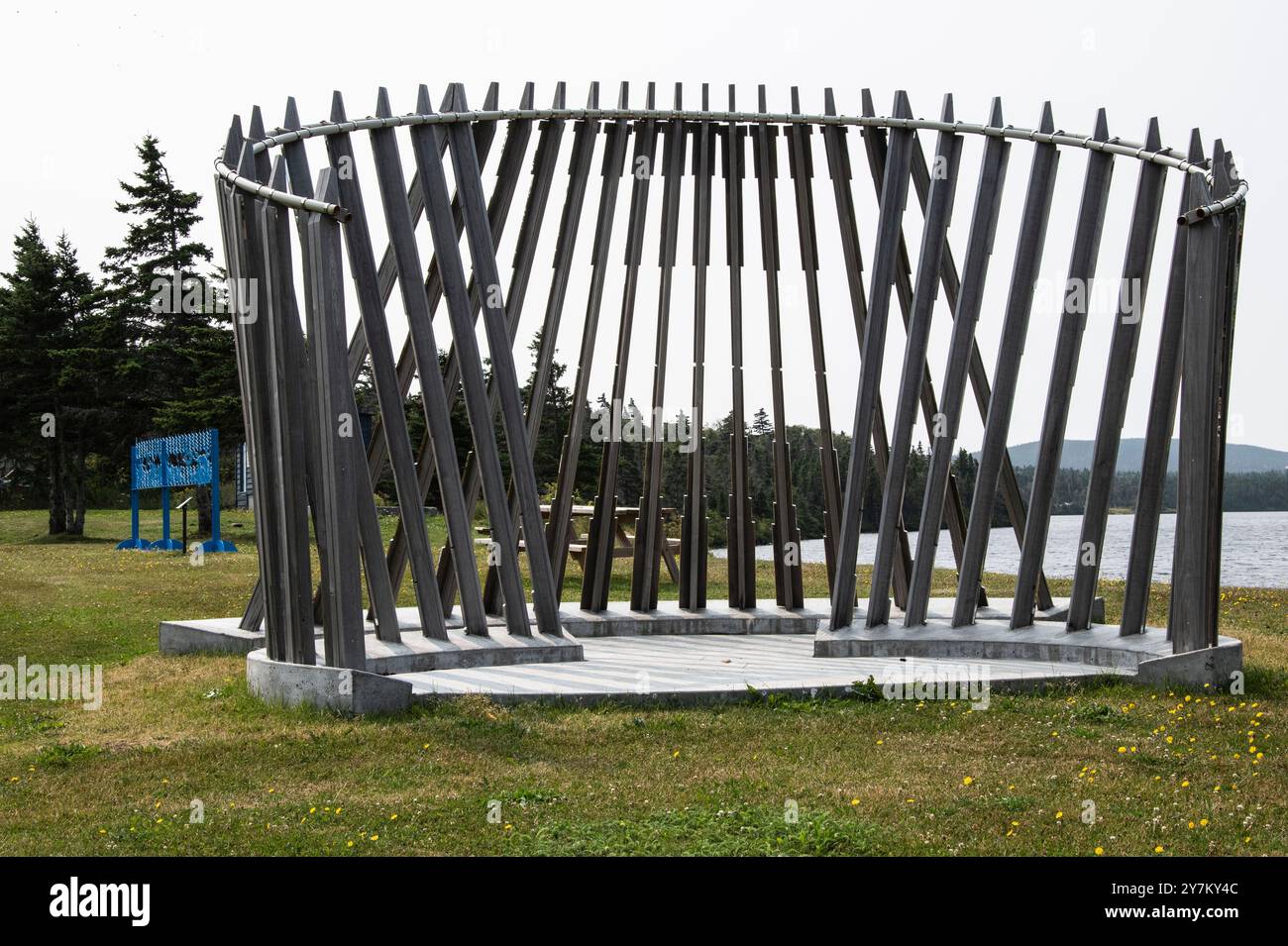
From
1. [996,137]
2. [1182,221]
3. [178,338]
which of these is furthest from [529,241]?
[178,338]

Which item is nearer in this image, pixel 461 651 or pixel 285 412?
pixel 285 412

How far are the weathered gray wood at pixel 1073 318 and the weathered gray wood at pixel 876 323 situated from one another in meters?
1.14

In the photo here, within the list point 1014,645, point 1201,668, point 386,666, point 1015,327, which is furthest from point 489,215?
point 1201,668

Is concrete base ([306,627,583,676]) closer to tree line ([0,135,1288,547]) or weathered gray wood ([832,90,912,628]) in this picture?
weathered gray wood ([832,90,912,628])

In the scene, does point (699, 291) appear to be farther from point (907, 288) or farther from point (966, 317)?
point (966, 317)

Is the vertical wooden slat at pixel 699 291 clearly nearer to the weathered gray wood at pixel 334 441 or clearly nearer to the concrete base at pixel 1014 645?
the concrete base at pixel 1014 645

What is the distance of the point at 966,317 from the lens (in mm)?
8547

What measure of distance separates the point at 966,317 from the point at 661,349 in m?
2.45

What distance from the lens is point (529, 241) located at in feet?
30.7

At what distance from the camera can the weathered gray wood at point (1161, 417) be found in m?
7.68

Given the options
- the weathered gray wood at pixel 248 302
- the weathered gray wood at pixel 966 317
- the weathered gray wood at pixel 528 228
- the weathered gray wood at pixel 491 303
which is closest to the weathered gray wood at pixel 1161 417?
the weathered gray wood at pixel 966 317

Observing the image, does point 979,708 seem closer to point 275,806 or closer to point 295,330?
point 275,806

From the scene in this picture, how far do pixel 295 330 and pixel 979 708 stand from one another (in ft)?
13.6

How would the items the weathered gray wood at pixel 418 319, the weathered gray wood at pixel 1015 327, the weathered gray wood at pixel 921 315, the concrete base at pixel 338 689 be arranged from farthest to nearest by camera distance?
the weathered gray wood at pixel 921 315
the weathered gray wood at pixel 1015 327
the weathered gray wood at pixel 418 319
the concrete base at pixel 338 689
